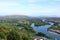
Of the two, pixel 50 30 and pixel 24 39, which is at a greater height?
pixel 24 39

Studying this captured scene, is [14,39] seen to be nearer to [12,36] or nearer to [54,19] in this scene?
[12,36]

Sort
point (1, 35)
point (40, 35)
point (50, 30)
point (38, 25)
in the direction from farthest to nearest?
1. point (38, 25)
2. point (50, 30)
3. point (40, 35)
4. point (1, 35)

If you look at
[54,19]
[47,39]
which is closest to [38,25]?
[54,19]

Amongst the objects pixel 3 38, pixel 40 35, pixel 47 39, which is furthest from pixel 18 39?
pixel 40 35

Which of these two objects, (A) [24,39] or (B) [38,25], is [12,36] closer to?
(A) [24,39]

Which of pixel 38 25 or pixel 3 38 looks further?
pixel 38 25

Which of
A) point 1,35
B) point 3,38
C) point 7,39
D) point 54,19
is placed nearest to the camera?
point 7,39

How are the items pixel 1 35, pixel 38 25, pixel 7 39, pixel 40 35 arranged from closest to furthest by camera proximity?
pixel 7 39 → pixel 1 35 → pixel 40 35 → pixel 38 25

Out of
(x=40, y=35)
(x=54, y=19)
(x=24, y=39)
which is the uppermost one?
(x=24, y=39)

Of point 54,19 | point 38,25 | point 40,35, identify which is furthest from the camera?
point 54,19
